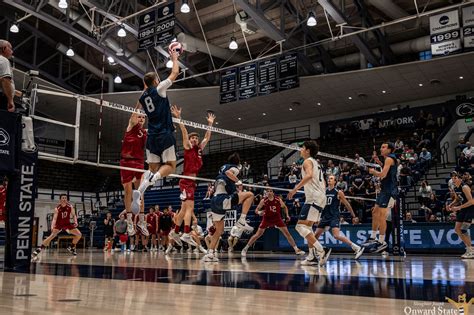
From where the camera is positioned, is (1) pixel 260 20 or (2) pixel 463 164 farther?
(1) pixel 260 20

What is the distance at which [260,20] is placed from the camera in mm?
16953

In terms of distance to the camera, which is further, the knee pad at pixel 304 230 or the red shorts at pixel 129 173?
the red shorts at pixel 129 173

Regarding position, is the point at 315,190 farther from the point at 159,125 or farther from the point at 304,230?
the point at 159,125

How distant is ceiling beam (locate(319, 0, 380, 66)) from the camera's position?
16189 mm

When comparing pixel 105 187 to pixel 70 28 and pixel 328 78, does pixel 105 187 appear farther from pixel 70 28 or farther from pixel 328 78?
pixel 328 78

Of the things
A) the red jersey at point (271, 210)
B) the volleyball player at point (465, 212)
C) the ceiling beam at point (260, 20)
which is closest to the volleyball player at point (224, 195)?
the red jersey at point (271, 210)

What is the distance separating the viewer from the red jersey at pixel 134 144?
7484 mm

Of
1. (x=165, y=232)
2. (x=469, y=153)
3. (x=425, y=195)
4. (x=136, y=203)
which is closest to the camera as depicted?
(x=136, y=203)

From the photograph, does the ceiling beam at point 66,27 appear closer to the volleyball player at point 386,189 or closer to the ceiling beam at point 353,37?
the ceiling beam at point 353,37

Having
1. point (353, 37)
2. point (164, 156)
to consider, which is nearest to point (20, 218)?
point (164, 156)

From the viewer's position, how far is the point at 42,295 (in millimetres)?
3207

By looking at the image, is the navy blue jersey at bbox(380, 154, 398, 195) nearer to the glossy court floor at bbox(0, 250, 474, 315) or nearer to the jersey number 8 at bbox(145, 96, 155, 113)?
the glossy court floor at bbox(0, 250, 474, 315)

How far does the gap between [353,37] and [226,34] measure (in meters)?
6.16

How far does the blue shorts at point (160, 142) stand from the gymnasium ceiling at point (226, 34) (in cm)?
1152
